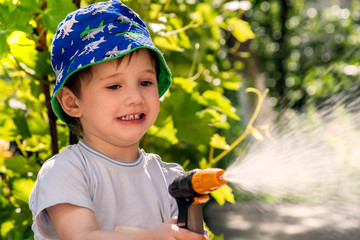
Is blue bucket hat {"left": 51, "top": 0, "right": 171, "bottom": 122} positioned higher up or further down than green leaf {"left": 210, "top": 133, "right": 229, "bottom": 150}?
further down

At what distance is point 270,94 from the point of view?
7859 millimetres

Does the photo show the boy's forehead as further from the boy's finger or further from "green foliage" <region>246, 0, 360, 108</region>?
"green foliage" <region>246, 0, 360, 108</region>

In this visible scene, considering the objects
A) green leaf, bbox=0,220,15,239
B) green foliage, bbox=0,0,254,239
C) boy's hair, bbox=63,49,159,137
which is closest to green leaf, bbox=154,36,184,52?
green foliage, bbox=0,0,254,239

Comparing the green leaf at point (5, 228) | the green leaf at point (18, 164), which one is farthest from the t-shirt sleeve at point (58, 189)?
the green leaf at point (5, 228)

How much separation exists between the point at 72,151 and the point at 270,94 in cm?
676

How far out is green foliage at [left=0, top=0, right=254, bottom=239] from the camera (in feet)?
4.98

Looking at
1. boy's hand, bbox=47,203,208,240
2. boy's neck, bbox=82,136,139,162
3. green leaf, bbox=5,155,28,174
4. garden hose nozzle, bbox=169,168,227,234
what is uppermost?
boy's neck, bbox=82,136,139,162

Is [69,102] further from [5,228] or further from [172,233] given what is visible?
[5,228]

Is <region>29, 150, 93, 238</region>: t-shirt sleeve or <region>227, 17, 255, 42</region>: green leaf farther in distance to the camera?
<region>227, 17, 255, 42</region>: green leaf

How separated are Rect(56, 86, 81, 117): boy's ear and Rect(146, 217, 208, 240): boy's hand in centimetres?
44

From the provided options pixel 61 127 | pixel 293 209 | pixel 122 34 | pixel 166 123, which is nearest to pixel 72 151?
pixel 122 34

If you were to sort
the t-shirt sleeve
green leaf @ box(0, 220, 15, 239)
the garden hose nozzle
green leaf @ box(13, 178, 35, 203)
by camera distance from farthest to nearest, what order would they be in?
1. green leaf @ box(0, 220, 15, 239)
2. green leaf @ box(13, 178, 35, 203)
3. the t-shirt sleeve
4. the garden hose nozzle

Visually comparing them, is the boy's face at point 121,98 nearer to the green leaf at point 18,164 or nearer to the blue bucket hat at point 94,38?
the blue bucket hat at point 94,38

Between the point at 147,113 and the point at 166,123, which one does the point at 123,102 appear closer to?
the point at 147,113
